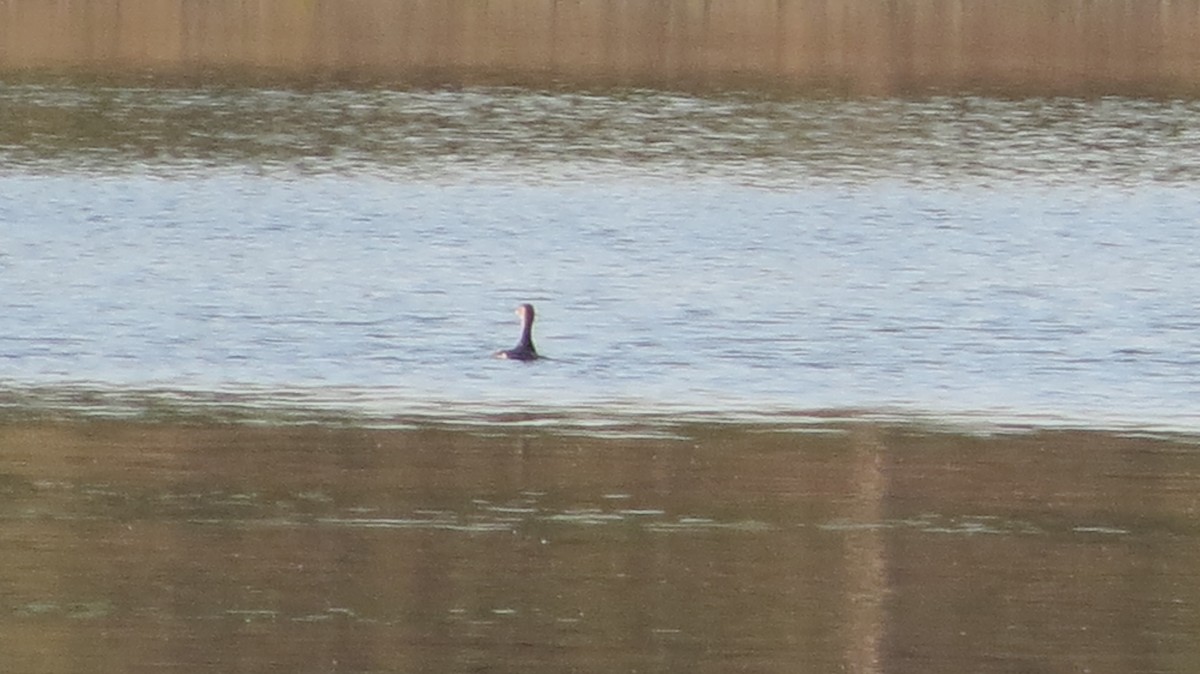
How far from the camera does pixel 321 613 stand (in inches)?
448

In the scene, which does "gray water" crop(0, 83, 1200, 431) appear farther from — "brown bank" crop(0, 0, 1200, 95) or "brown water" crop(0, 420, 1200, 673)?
"brown bank" crop(0, 0, 1200, 95)

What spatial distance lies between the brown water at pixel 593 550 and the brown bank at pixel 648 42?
43137 millimetres

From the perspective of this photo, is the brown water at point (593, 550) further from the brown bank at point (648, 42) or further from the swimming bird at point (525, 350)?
the brown bank at point (648, 42)

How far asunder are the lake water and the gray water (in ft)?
0.33

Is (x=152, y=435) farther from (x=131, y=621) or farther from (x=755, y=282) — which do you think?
(x=755, y=282)

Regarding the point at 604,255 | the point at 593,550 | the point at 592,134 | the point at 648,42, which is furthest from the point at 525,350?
the point at 648,42

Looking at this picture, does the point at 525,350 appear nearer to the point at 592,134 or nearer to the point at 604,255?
the point at 604,255

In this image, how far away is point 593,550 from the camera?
1265 centimetres

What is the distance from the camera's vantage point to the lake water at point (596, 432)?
11297mm

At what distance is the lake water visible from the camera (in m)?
11.3

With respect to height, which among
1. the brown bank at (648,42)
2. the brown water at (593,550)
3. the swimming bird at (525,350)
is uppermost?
the brown water at (593,550)

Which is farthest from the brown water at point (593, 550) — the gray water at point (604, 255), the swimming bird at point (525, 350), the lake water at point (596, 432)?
the swimming bird at point (525, 350)

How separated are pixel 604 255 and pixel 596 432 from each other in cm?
1314

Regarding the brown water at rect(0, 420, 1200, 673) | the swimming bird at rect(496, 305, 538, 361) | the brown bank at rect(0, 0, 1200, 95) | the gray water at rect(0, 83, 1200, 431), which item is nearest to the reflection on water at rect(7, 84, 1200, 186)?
the gray water at rect(0, 83, 1200, 431)
